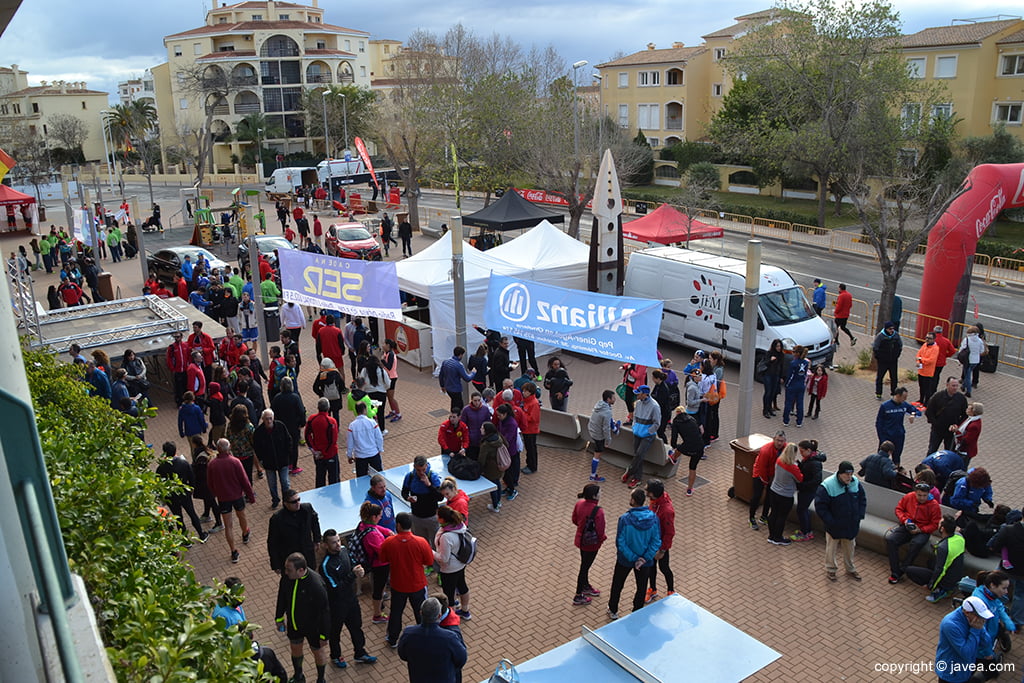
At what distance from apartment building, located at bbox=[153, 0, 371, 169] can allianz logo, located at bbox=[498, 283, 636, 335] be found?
7057 centimetres

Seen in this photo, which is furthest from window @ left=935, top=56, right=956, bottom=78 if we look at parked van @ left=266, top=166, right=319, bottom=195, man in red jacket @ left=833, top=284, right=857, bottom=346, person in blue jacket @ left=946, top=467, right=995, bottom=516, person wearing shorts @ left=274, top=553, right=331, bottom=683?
person wearing shorts @ left=274, top=553, right=331, bottom=683

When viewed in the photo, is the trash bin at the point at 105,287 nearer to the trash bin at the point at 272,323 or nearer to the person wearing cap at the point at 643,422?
the trash bin at the point at 272,323

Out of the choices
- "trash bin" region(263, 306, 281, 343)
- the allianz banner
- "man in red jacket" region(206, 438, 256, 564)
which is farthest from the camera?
"trash bin" region(263, 306, 281, 343)

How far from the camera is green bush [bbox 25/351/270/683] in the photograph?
3734 millimetres

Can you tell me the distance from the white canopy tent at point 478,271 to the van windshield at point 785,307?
4.22 metres

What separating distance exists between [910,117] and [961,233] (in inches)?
1051

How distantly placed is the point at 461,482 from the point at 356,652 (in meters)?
3.11

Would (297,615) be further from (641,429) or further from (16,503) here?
(641,429)

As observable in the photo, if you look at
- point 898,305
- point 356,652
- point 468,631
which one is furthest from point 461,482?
point 898,305

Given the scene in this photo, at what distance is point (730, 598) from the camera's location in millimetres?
9148

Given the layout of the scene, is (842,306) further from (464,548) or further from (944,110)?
(944,110)

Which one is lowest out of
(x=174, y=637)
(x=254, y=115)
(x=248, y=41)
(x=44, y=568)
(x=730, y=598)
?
(x=730, y=598)

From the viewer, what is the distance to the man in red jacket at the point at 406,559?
7.69 meters

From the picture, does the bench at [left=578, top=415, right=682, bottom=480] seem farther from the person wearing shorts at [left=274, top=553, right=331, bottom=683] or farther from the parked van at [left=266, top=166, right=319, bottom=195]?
the parked van at [left=266, top=166, right=319, bottom=195]
